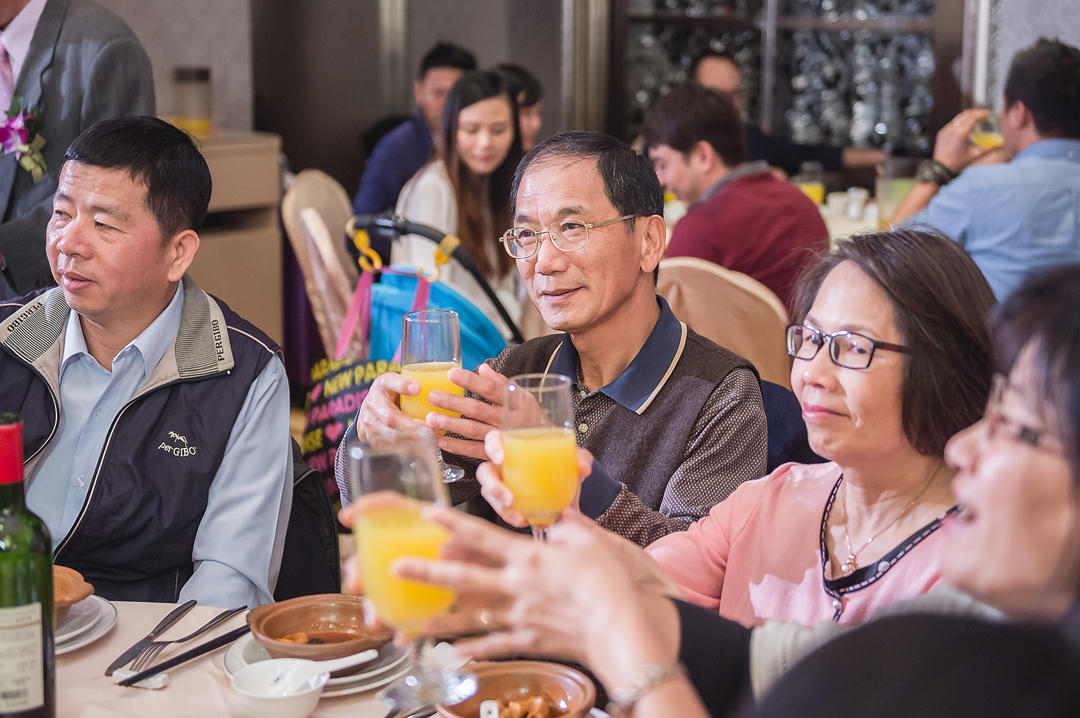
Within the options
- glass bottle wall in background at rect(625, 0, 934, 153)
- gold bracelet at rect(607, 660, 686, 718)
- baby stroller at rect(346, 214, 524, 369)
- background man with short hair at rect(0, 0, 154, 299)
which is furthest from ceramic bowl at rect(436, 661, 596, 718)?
glass bottle wall in background at rect(625, 0, 934, 153)

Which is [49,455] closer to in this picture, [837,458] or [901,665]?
[837,458]

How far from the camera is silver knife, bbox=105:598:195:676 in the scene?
139cm

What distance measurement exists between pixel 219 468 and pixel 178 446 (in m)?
0.08

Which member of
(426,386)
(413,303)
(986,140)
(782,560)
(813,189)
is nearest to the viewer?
(782,560)

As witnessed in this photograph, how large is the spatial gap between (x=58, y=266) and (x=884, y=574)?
4.68ft

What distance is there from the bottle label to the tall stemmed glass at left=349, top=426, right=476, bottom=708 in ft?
1.15

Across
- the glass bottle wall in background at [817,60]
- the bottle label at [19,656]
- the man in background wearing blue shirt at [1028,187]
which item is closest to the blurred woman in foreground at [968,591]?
the bottle label at [19,656]

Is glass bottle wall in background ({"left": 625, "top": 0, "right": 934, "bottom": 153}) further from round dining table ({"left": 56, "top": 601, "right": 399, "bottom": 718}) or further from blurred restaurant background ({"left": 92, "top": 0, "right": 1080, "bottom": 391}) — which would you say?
round dining table ({"left": 56, "top": 601, "right": 399, "bottom": 718})

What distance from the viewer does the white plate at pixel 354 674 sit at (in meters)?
1.33

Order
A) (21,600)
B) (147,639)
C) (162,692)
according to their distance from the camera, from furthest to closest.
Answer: (147,639), (162,692), (21,600)

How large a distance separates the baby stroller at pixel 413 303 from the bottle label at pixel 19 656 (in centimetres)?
174

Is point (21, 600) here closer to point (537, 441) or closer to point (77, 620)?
point (77, 620)

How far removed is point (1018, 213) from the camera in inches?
138

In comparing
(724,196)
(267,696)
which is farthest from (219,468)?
(724,196)
